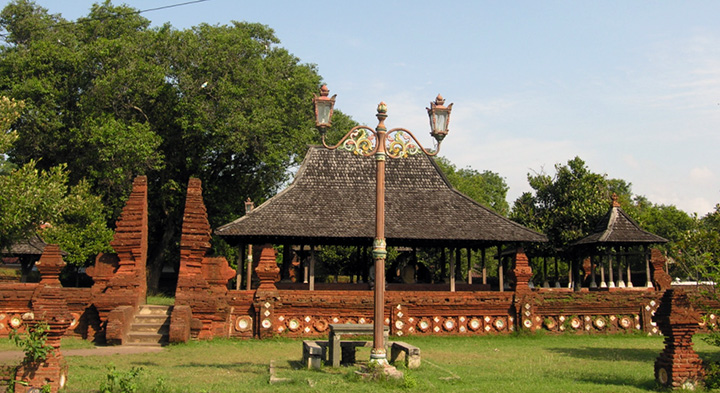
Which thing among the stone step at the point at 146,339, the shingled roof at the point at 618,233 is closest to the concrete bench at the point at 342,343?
the stone step at the point at 146,339

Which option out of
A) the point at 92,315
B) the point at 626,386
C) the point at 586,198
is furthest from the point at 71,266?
the point at 626,386

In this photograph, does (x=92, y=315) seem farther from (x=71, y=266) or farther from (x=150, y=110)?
(x=71, y=266)

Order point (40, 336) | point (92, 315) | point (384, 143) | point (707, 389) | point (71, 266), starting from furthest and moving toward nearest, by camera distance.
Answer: point (71, 266) < point (92, 315) < point (384, 143) < point (707, 389) < point (40, 336)

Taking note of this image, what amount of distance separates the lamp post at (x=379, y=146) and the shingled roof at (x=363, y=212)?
24.2 ft

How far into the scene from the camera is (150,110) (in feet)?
100

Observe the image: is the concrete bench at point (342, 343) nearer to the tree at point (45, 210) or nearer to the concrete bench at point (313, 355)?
the concrete bench at point (313, 355)

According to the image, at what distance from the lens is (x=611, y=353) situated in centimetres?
1370

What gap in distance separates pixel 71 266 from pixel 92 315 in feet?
62.9

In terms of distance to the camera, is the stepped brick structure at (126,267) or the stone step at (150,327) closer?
the stone step at (150,327)

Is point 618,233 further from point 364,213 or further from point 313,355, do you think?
point 313,355

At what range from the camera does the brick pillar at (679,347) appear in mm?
8898

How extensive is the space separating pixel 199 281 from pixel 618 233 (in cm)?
1268

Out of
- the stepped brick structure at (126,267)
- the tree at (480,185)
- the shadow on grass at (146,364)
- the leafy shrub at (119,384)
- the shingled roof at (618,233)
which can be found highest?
the tree at (480,185)

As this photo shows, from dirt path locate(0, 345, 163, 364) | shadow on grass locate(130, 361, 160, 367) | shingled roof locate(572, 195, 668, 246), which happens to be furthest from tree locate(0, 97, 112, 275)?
shingled roof locate(572, 195, 668, 246)
